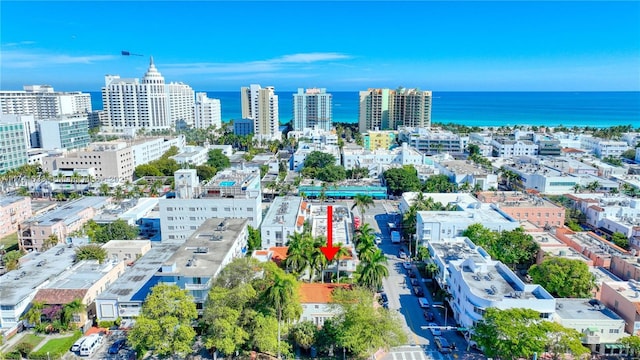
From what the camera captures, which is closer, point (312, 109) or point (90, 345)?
point (90, 345)

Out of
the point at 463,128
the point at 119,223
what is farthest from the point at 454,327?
the point at 463,128

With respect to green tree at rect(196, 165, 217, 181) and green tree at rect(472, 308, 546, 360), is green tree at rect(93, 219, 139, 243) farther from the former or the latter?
green tree at rect(472, 308, 546, 360)

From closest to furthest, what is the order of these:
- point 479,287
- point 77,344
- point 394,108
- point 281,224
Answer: point 77,344 → point 479,287 → point 281,224 → point 394,108

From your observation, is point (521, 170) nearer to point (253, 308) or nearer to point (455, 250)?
point (455, 250)

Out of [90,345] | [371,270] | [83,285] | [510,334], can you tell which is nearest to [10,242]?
[83,285]

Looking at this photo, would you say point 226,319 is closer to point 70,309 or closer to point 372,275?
point 372,275

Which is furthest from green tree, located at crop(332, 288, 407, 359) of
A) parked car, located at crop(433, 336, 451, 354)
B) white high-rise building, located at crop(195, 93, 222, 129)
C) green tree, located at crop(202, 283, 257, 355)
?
white high-rise building, located at crop(195, 93, 222, 129)

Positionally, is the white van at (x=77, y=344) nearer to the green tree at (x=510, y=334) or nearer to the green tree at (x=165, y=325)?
the green tree at (x=165, y=325)

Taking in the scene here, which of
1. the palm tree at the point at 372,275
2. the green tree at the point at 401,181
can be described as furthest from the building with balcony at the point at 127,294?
the green tree at the point at 401,181
